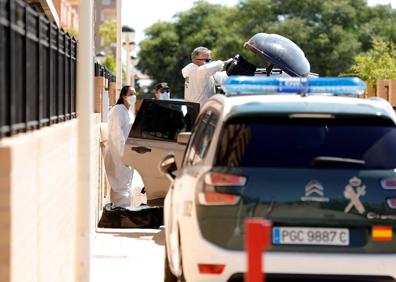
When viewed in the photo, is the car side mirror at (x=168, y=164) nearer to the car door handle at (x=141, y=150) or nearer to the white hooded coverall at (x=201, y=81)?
the car door handle at (x=141, y=150)

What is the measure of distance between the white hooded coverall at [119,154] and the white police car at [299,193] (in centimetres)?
899

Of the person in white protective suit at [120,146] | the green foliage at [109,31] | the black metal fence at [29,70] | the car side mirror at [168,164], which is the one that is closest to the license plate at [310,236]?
the black metal fence at [29,70]

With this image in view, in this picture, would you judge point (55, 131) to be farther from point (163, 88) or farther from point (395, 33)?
point (395, 33)

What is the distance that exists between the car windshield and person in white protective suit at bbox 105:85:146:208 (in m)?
9.15

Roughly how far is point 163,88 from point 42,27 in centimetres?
1733

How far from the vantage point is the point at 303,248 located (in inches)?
314

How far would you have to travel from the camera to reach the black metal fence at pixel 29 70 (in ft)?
22.2

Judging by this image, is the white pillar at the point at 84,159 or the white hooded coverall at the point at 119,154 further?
the white hooded coverall at the point at 119,154

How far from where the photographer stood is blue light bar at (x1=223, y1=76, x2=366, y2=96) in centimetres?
912

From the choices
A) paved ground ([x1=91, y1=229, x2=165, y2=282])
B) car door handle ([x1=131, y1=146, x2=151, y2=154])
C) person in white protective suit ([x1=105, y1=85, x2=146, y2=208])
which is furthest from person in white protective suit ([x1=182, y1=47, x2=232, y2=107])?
paved ground ([x1=91, y1=229, x2=165, y2=282])

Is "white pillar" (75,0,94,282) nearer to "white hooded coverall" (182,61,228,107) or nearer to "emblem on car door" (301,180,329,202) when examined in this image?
"emblem on car door" (301,180,329,202)

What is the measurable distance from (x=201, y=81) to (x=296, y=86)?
757 centimetres

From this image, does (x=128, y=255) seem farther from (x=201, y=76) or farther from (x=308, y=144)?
(x=308, y=144)

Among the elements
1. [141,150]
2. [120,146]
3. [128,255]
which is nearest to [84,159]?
[128,255]
